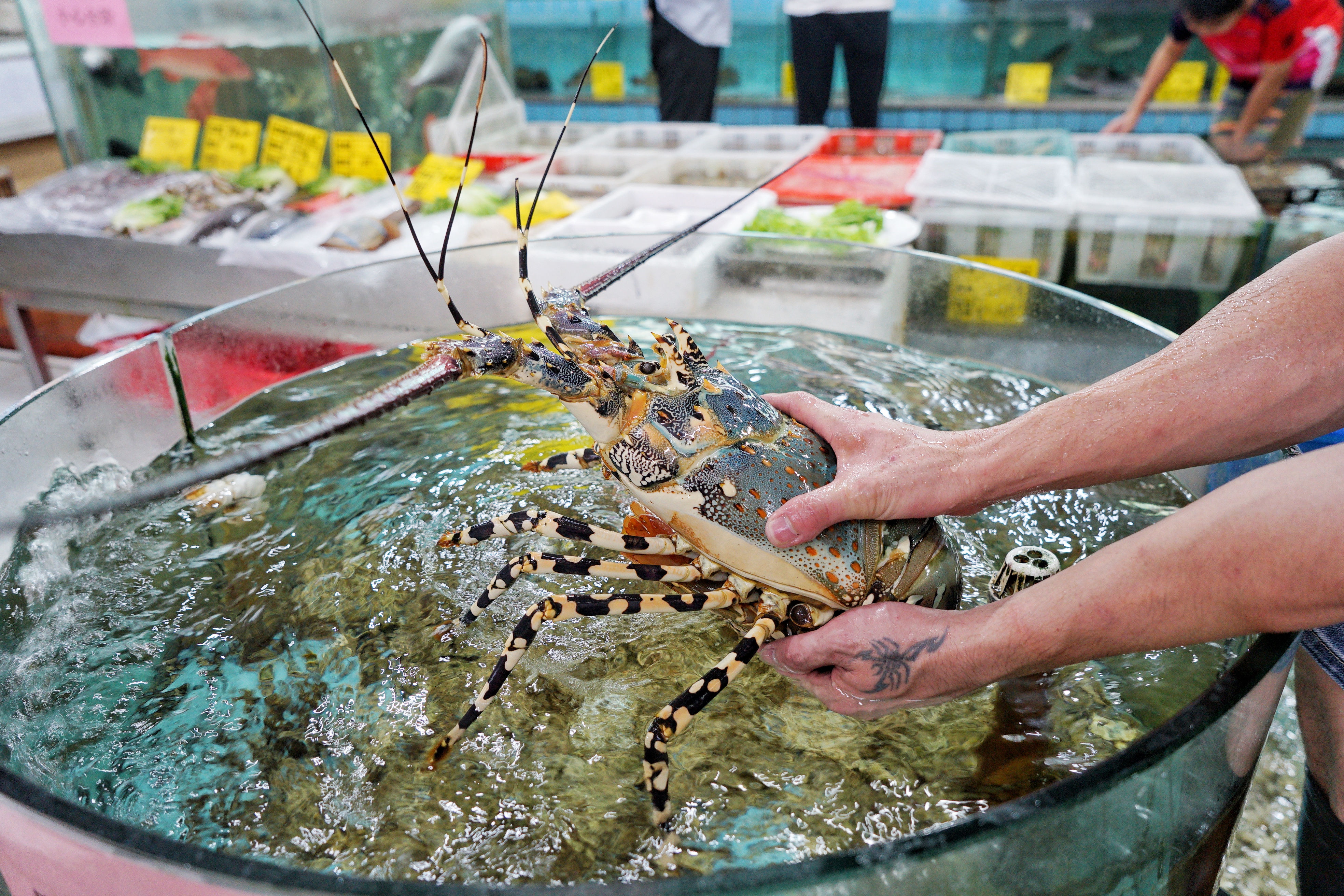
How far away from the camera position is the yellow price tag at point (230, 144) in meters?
4.08

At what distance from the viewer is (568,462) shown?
1.77 metres

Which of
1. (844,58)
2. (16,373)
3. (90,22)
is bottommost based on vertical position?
(16,373)

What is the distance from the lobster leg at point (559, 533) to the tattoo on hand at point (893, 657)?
0.46 meters

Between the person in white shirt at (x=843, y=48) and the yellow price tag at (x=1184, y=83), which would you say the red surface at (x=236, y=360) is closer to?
the person in white shirt at (x=843, y=48)

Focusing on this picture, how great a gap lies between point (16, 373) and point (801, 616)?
3925 millimetres

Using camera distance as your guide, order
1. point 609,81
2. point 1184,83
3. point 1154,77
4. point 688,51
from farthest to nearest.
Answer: point 609,81, point 1184,83, point 688,51, point 1154,77

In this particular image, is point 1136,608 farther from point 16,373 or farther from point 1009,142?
point 16,373

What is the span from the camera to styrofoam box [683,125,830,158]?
422cm

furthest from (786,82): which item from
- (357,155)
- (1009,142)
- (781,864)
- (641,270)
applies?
(781,864)

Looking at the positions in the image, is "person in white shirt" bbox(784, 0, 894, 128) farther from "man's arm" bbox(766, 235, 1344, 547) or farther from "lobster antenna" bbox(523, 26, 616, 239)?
"man's arm" bbox(766, 235, 1344, 547)

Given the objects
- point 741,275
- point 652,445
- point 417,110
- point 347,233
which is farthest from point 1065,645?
point 417,110

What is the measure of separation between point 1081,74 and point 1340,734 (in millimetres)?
5974

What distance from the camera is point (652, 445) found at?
1543 mm

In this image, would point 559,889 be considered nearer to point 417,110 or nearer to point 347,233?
point 347,233
